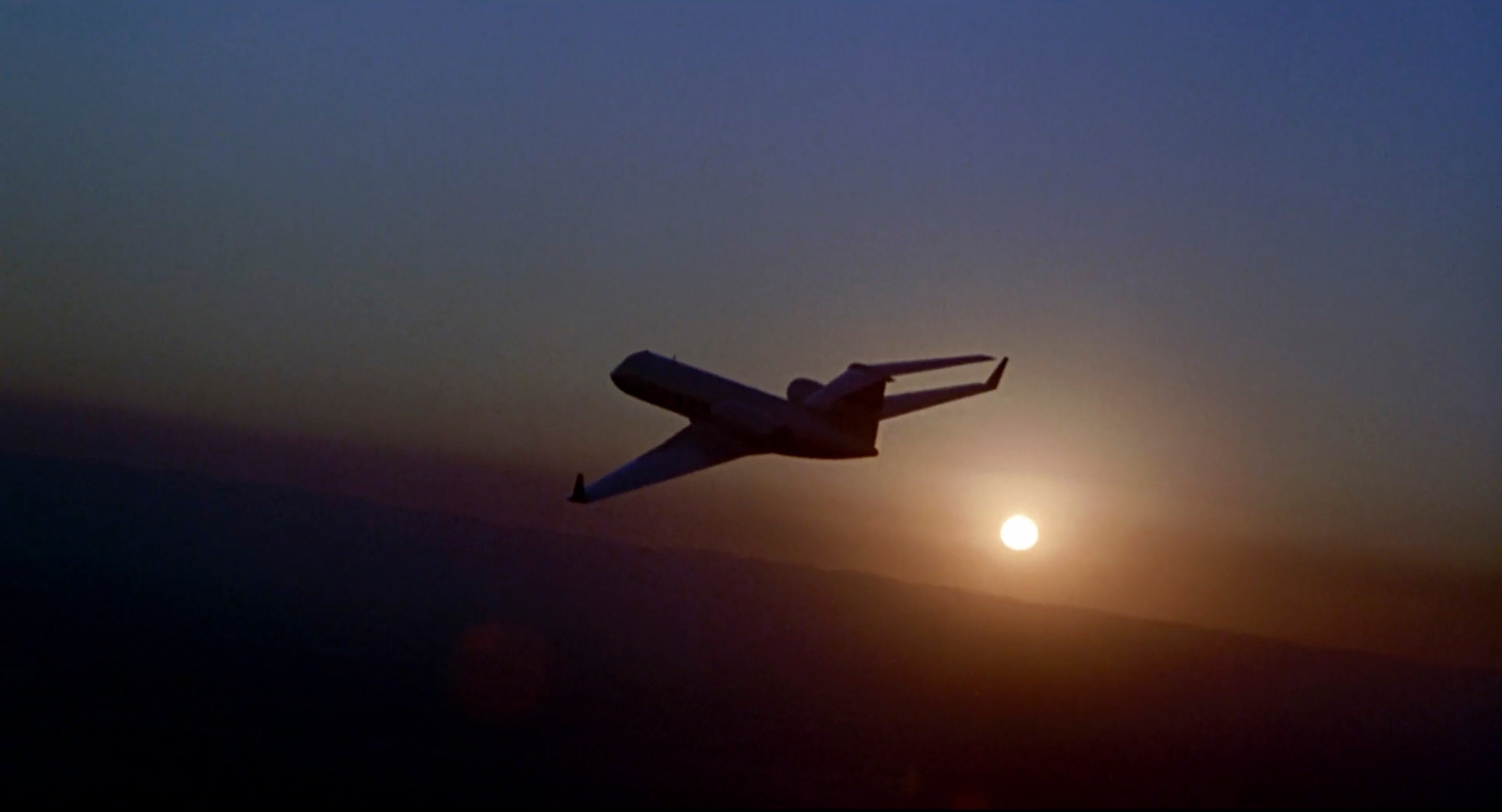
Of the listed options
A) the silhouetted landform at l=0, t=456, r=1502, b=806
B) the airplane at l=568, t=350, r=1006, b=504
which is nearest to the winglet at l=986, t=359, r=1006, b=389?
the airplane at l=568, t=350, r=1006, b=504

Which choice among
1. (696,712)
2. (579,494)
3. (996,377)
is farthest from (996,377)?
(696,712)

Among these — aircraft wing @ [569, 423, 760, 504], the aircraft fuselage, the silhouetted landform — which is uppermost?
the aircraft fuselage

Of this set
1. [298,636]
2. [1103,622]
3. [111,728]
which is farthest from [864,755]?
[1103,622]

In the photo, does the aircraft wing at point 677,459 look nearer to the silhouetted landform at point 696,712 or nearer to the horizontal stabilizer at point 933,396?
the horizontal stabilizer at point 933,396

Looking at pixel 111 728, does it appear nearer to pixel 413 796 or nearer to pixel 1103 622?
pixel 413 796

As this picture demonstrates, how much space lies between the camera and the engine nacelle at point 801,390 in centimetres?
6081

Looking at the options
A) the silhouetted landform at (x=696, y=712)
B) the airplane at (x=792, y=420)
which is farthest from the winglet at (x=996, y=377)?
the silhouetted landform at (x=696, y=712)

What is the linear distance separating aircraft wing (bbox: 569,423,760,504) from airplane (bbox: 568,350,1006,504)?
0.05 m

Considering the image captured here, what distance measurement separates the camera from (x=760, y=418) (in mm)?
59156

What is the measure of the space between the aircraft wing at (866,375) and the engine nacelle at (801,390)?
0.62 metres

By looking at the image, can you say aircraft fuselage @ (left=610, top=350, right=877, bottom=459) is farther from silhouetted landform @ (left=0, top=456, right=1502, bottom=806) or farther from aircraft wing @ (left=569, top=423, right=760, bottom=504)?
silhouetted landform @ (left=0, top=456, right=1502, bottom=806)

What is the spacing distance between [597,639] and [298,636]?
38697mm

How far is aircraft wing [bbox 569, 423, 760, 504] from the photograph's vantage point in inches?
2267

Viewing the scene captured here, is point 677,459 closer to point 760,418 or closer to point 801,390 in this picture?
point 760,418
